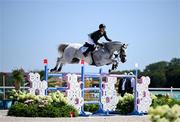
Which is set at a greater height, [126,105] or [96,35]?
[96,35]

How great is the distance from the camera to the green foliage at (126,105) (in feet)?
50.5

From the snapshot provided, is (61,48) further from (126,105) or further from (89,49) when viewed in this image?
(126,105)

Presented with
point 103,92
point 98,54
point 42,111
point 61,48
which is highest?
point 61,48

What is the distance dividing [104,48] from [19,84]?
3.91 m

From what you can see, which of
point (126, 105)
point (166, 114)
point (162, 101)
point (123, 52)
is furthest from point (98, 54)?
point (166, 114)

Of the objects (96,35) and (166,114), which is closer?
(166,114)

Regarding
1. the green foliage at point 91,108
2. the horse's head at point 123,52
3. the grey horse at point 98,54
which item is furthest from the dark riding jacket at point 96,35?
the green foliage at point 91,108

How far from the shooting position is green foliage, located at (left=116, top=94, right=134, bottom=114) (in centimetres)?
1539

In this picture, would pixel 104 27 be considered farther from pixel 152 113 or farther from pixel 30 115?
pixel 152 113

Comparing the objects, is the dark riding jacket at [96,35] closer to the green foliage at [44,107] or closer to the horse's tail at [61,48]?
the horse's tail at [61,48]

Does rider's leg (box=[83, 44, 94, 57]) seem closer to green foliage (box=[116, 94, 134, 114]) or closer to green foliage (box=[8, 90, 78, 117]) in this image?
green foliage (box=[116, 94, 134, 114])

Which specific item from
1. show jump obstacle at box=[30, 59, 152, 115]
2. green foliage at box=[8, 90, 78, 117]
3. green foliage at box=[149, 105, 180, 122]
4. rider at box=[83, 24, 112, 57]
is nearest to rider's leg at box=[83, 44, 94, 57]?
rider at box=[83, 24, 112, 57]

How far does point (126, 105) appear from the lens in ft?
50.8

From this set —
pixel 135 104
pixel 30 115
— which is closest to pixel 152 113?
pixel 30 115
